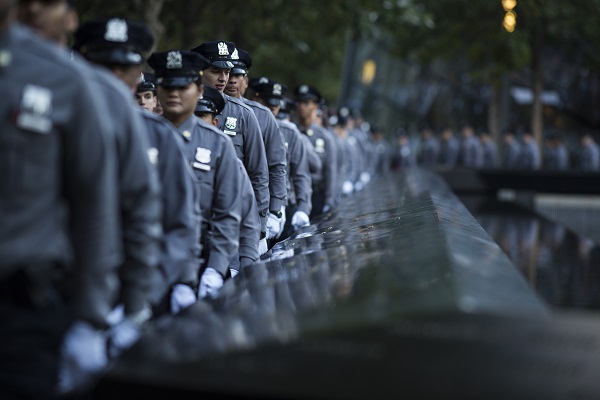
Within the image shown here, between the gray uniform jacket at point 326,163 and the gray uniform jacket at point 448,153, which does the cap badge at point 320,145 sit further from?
the gray uniform jacket at point 448,153

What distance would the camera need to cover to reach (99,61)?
4.57m

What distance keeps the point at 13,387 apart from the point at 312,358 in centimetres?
89

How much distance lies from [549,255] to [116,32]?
6.40 metres

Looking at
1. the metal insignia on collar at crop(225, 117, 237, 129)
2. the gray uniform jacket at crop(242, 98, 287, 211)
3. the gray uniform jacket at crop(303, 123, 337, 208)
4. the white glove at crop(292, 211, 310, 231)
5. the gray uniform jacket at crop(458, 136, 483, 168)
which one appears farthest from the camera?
the gray uniform jacket at crop(458, 136, 483, 168)

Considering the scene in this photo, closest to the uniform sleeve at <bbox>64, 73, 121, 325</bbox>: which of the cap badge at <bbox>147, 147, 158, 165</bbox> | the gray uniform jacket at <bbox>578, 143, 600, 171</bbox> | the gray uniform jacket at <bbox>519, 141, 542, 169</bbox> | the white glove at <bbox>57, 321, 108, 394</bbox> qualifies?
the white glove at <bbox>57, 321, 108, 394</bbox>

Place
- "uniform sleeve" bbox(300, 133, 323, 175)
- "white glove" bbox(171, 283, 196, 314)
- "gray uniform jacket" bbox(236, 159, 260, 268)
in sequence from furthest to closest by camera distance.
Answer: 1. "uniform sleeve" bbox(300, 133, 323, 175)
2. "gray uniform jacket" bbox(236, 159, 260, 268)
3. "white glove" bbox(171, 283, 196, 314)

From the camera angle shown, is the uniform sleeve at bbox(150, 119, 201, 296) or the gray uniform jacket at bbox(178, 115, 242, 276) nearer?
the uniform sleeve at bbox(150, 119, 201, 296)

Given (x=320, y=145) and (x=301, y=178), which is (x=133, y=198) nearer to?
(x=301, y=178)

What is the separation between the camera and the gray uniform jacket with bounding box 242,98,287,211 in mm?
9195

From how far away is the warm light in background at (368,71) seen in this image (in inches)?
1635

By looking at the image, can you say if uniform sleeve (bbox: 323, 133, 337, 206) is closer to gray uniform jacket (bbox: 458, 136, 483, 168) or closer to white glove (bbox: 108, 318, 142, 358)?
white glove (bbox: 108, 318, 142, 358)

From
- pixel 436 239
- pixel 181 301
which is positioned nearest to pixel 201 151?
pixel 181 301

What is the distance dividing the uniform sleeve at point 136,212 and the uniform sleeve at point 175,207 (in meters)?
0.77

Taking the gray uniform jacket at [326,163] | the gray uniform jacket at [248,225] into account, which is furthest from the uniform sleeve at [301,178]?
the gray uniform jacket at [248,225]
